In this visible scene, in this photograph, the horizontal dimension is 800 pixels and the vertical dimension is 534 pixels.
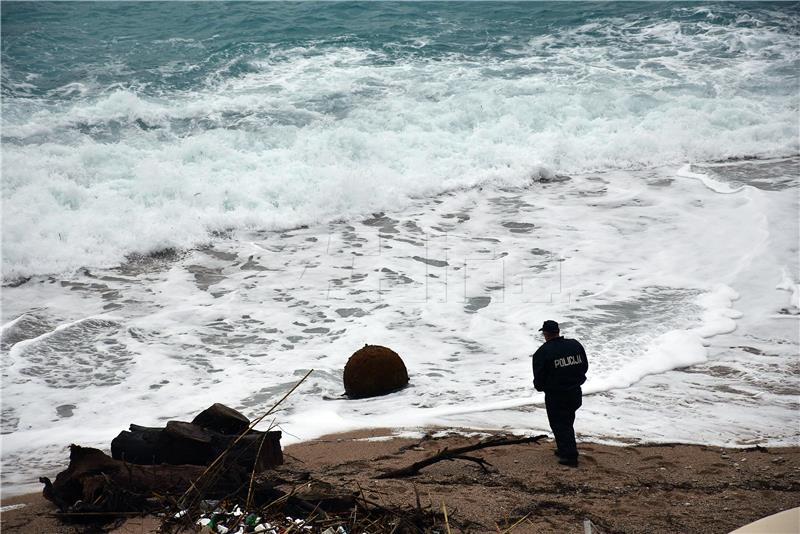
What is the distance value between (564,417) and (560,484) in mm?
646

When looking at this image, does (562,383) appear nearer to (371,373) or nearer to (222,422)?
(371,373)

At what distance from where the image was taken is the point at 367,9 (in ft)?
92.5

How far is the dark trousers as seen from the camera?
637cm

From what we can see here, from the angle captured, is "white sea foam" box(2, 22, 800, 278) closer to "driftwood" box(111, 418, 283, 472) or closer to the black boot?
"driftwood" box(111, 418, 283, 472)

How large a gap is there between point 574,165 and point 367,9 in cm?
1395

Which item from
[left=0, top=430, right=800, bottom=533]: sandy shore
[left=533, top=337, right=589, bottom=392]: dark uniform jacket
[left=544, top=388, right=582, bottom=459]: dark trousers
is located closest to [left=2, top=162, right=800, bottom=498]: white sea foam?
[left=0, top=430, right=800, bottom=533]: sandy shore

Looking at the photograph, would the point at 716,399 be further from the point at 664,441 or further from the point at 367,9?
the point at 367,9

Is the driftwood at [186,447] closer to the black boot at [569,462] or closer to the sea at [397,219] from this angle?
the sea at [397,219]

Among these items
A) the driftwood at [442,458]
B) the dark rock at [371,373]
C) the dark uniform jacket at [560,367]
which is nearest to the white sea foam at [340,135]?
the dark rock at [371,373]

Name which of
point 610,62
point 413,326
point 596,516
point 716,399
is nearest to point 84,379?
point 413,326

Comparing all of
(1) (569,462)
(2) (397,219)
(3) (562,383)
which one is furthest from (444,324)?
(2) (397,219)

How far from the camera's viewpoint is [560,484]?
5.95m

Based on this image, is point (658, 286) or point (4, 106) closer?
point (658, 286)

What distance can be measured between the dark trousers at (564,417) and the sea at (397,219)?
68cm
